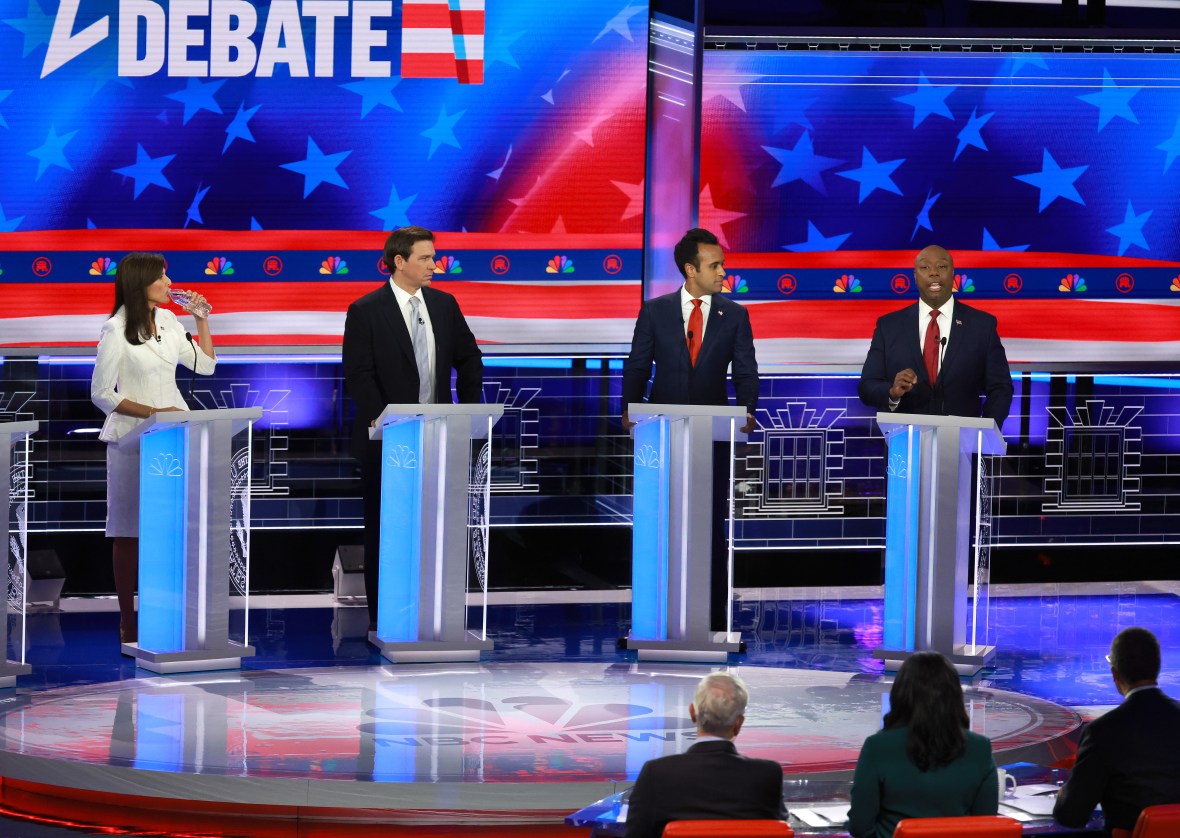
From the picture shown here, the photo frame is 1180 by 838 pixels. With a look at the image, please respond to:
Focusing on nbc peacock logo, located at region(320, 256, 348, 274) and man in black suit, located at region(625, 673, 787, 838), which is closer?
man in black suit, located at region(625, 673, 787, 838)

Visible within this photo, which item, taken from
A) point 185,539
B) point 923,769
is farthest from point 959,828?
point 185,539

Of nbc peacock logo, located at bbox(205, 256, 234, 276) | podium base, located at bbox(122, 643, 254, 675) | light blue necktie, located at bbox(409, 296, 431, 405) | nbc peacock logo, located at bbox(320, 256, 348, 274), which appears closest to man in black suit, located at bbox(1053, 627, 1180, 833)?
podium base, located at bbox(122, 643, 254, 675)

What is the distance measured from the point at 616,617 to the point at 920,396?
5.16 feet

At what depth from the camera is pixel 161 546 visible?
559 centimetres

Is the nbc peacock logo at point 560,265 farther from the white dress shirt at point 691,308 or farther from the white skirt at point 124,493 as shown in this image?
the white skirt at point 124,493

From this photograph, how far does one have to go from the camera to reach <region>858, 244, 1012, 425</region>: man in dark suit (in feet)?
19.5

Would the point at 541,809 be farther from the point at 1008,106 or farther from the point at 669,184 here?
the point at 1008,106

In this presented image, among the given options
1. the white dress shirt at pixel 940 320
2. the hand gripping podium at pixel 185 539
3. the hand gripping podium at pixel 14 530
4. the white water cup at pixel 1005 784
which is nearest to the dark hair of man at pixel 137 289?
the hand gripping podium at pixel 185 539

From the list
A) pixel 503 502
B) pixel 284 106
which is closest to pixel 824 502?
pixel 503 502

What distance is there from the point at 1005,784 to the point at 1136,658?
1.31ft

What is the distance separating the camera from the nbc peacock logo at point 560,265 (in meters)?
7.59

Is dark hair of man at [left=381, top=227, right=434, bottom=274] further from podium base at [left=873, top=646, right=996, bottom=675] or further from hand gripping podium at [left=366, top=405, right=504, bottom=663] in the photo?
podium base at [left=873, top=646, right=996, bottom=675]

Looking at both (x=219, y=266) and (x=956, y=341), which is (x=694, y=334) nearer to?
(x=956, y=341)

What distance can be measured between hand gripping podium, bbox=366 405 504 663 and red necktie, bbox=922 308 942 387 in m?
1.46
